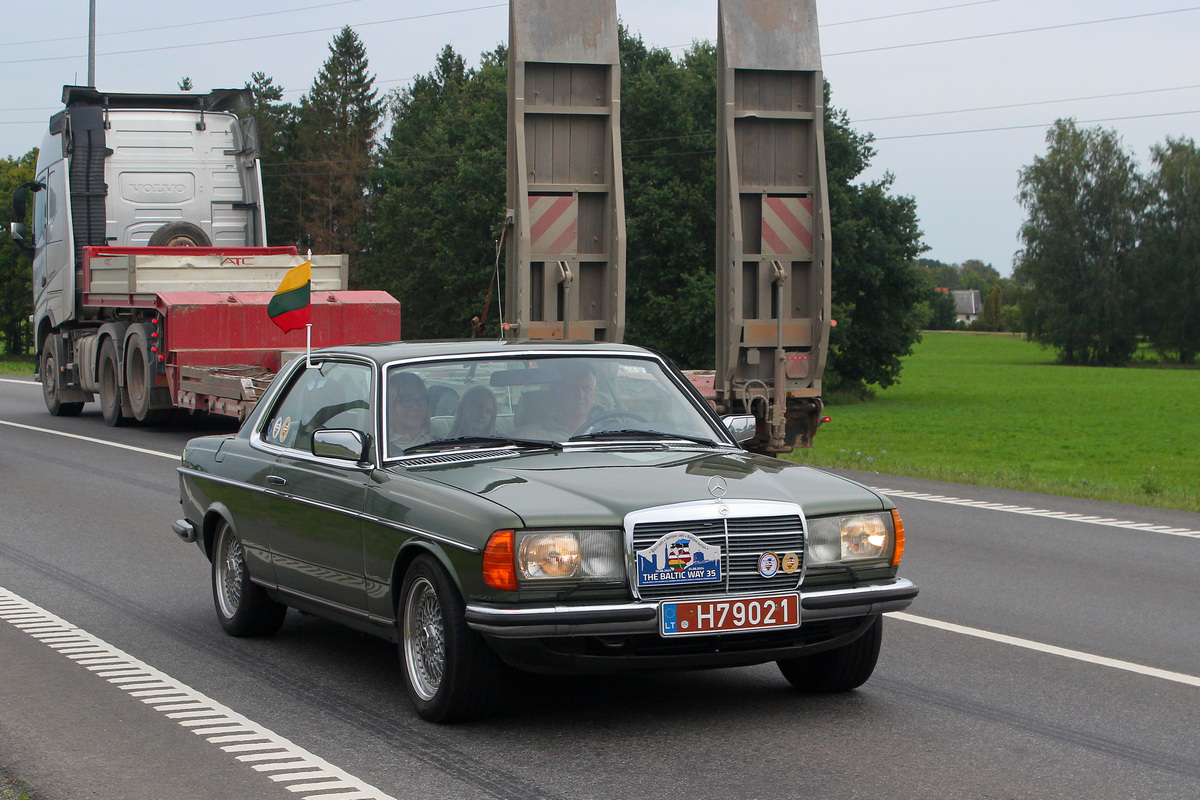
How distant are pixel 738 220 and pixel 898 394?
2043 inches

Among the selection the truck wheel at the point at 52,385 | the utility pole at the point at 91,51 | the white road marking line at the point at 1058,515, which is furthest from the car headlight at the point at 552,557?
the utility pole at the point at 91,51

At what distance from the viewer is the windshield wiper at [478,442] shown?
20.5ft

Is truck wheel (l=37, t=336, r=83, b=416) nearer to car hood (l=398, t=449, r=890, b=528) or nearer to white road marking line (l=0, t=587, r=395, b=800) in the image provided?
white road marking line (l=0, t=587, r=395, b=800)

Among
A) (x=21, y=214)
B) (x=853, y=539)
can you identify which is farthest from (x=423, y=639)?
(x=21, y=214)

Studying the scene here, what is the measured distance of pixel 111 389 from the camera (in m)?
22.5

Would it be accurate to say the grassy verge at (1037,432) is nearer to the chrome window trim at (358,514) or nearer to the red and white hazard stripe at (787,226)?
the red and white hazard stripe at (787,226)

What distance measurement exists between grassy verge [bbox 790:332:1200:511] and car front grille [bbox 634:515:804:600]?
9.93 m

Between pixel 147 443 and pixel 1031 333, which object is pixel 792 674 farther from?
pixel 1031 333

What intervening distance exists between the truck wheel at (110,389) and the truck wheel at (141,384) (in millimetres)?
Result: 308

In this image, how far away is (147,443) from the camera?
1948 cm

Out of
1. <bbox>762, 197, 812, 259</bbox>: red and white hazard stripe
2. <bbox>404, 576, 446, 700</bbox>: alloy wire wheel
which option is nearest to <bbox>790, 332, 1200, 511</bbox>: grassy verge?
<bbox>762, 197, 812, 259</bbox>: red and white hazard stripe

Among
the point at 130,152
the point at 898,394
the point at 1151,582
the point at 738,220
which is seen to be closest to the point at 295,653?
the point at 1151,582

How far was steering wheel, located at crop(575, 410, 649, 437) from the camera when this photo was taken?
20.9ft

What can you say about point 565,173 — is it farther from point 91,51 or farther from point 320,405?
point 91,51
